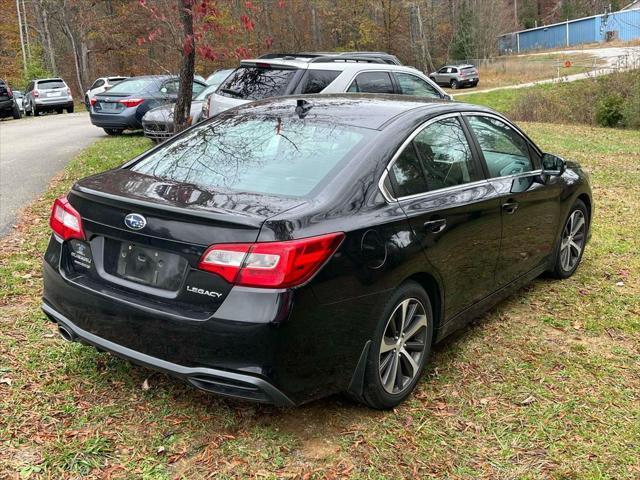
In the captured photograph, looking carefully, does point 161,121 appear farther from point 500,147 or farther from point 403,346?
point 403,346

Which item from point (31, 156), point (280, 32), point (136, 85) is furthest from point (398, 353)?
point (280, 32)

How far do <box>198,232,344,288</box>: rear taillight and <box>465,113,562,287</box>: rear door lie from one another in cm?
191

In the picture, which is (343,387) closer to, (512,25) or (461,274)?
(461,274)

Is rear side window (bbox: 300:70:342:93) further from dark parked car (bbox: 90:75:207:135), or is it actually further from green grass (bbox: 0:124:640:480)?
dark parked car (bbox: 90:75:207:135)

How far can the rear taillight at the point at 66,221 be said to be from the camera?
3.25 m

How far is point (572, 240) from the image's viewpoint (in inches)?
216

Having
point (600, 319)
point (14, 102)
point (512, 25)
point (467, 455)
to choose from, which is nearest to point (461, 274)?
point (467, 455)

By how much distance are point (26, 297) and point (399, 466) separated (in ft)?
10.6

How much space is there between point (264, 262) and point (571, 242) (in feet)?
12.0

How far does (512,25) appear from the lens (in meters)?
68.6

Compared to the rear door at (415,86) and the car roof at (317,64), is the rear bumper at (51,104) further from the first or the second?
the rear door at (415,86)

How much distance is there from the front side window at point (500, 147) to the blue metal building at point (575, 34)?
196 ft

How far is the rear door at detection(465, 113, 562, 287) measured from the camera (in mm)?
4242

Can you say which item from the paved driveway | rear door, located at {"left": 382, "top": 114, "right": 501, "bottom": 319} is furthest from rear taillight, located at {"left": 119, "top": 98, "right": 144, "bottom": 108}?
rear door, located at {"left": 382, "top": 114, "right": 501, "bottom": 319}
